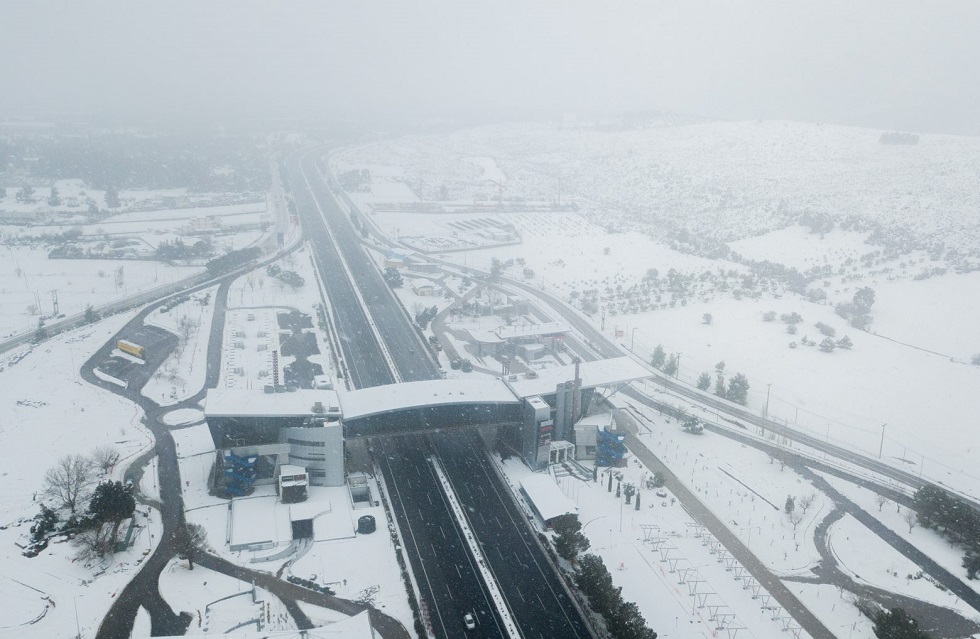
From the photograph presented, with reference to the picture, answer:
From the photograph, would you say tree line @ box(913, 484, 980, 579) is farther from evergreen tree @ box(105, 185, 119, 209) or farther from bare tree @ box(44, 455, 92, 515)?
evergreen tree @ box(105, 185, 119, 209)

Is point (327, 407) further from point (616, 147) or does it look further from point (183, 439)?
point (616, 147)

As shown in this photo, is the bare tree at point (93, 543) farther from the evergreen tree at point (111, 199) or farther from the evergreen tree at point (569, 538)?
the evergreen tree at point (111, 199)

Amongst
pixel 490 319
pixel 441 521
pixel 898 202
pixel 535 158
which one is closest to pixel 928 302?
pixel 898 202

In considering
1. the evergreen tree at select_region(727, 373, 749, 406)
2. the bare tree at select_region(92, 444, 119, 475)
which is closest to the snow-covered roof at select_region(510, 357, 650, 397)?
the evergreen tree at select_region(727, 373, 749, 406)

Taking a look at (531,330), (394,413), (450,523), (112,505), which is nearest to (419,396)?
(394,413)

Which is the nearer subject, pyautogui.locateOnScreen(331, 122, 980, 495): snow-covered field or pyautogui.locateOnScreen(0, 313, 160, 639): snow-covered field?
pyautogui.locateOnScreen(0, 313, 160, 639): snow-covered field
